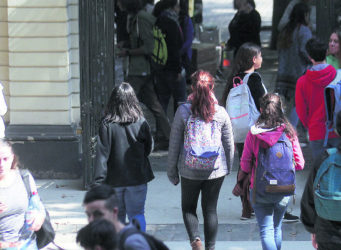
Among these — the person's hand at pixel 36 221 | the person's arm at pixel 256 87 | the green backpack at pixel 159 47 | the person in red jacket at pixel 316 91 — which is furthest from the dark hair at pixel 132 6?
the person's hand at pixel 36 221

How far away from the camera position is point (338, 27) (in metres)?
8.70

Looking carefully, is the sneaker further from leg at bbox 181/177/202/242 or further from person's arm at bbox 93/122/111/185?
person's arm at bbox 93/122/111/185

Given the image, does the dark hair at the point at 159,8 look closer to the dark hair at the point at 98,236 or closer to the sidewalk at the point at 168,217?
the sidewalk at the point at 168,217

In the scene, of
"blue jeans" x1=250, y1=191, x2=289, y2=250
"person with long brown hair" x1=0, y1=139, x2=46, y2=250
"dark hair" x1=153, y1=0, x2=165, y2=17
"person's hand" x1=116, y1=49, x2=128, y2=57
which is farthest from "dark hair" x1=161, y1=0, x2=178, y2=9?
"person with long brown hair" x1=0, y1=139, x2=46, y2=250

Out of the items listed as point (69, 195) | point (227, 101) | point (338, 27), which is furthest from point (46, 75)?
point (338, 27)

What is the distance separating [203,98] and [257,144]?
22.5 inches

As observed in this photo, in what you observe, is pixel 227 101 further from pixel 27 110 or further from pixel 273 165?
pixel 27 110

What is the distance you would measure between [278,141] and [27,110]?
4063 millimetres

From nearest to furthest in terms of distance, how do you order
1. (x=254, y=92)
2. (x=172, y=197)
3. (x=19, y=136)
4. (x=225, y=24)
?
(x=254, y=92)
(x=172, y=197)
(x=19, y=136)
(x=225, y=24)

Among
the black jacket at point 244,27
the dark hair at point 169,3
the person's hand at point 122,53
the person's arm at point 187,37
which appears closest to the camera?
the person's hand at point 122,53

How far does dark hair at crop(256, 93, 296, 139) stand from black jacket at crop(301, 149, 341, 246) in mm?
1416

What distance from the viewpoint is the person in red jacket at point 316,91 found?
7055mm

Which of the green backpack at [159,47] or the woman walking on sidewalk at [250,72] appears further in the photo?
the green backpack at [159,47]

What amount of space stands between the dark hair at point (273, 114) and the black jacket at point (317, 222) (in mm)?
1416
